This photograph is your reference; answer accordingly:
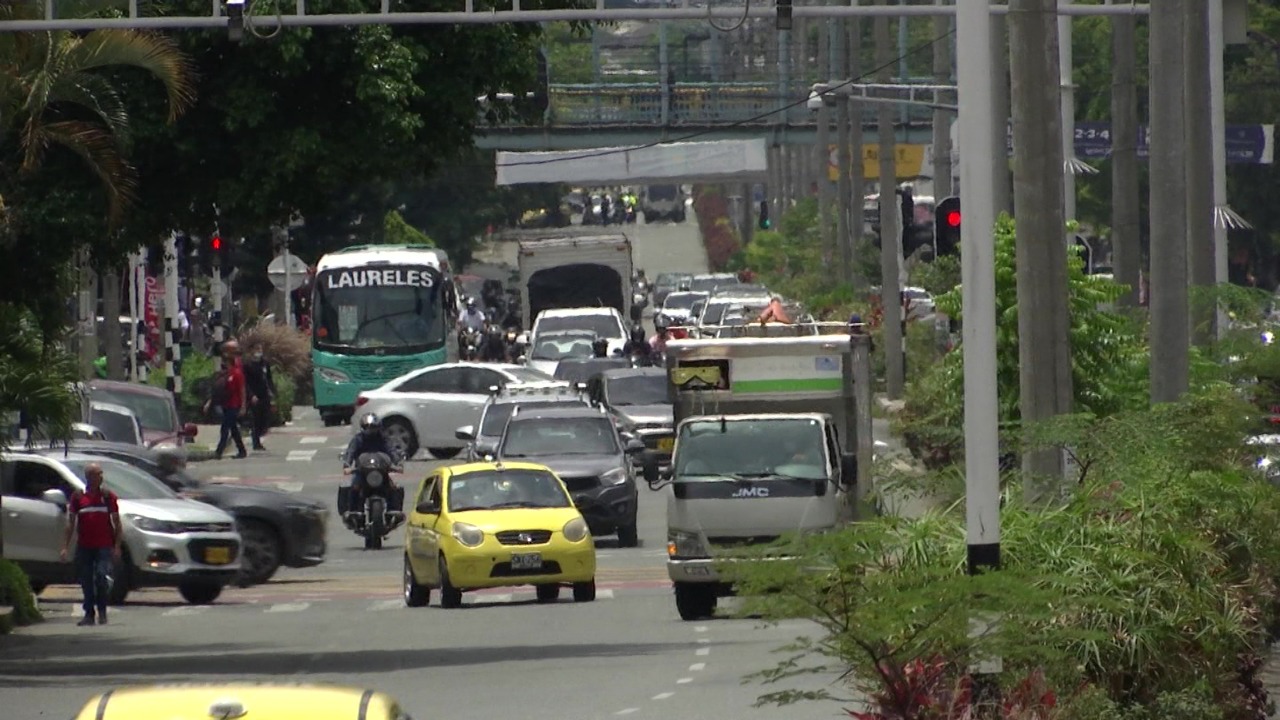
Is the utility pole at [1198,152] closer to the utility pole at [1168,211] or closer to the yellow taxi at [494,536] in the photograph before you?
the utility pole at [1168,211]

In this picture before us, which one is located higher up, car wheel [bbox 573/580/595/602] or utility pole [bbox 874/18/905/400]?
utility pole [bbox 874/18/905/400]

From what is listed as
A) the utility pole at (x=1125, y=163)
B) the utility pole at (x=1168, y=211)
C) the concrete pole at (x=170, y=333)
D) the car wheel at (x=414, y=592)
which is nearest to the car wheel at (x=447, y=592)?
the car wheel at (x=414, y=592)

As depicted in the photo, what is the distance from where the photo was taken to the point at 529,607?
79.9 ft

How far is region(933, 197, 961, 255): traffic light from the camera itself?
22.3m

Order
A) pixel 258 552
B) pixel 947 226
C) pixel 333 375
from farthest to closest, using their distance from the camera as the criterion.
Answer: pixel 333 375 < pixel 258 552 < pixel 947 226

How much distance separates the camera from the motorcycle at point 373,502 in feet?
100

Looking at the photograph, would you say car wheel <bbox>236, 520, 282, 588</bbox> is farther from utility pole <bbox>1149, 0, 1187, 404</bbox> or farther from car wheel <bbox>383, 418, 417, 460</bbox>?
car wheel <bbox>383, 418, 417, 460</bbox>

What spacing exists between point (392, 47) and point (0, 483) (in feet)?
26.5

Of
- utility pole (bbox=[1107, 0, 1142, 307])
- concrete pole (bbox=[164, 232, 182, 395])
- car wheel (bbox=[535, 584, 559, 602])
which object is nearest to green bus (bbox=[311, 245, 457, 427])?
concrete pole (bbox=[164, 232, 182, 395])

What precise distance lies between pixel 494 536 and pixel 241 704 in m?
16.7

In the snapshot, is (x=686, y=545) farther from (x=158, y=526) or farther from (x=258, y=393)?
(x=258, y=393)

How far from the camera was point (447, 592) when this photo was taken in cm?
2409

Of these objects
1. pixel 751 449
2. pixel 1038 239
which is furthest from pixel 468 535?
pixel 1038 239

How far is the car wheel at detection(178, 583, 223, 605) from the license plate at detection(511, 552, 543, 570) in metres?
4.43
